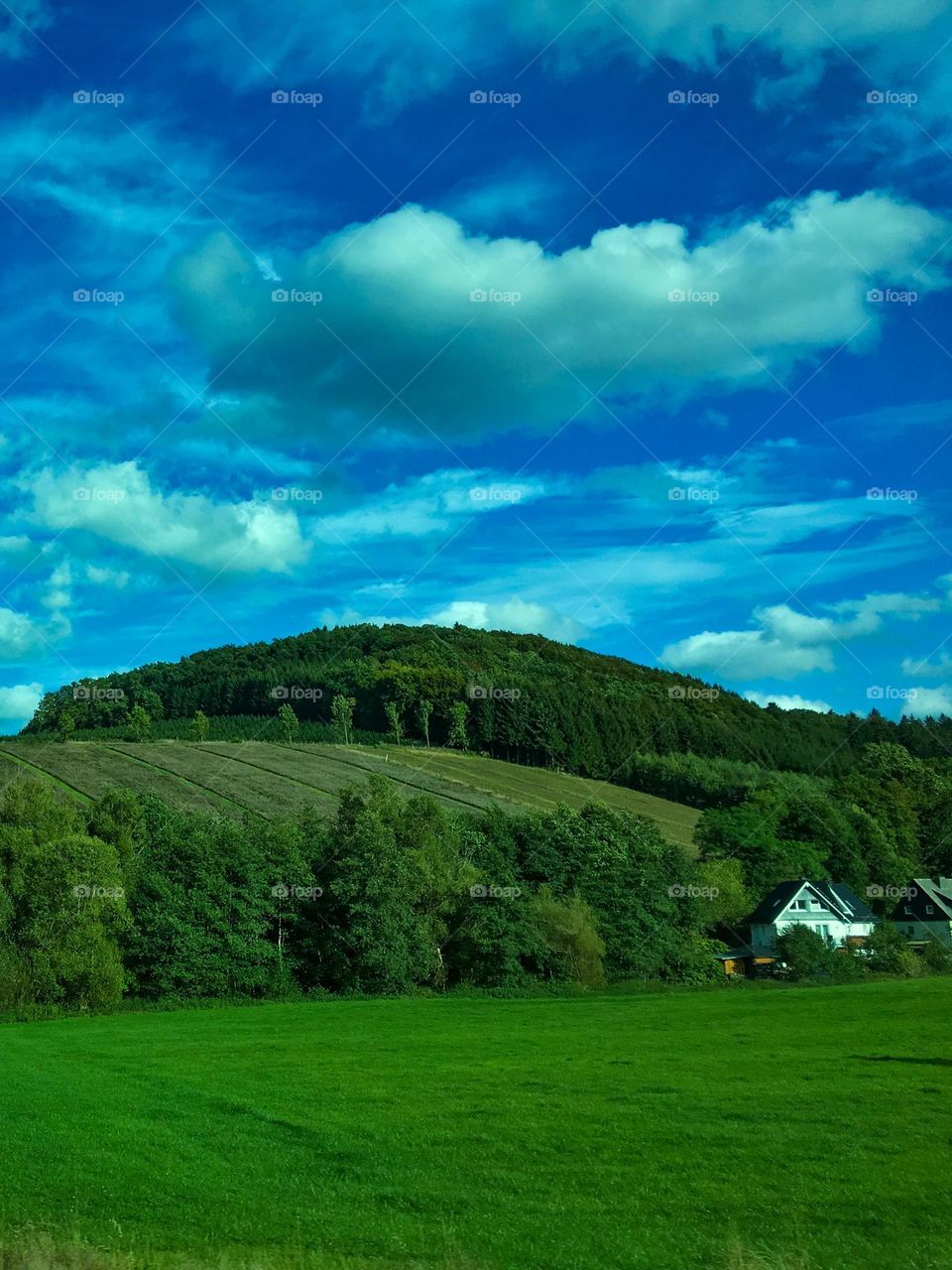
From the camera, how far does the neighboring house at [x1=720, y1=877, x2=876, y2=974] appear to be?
104 meters

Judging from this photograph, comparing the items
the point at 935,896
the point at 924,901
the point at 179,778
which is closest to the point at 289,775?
the point at 179,778

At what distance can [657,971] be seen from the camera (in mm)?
80875

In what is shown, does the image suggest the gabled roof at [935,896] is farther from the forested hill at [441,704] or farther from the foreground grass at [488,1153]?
the foreground grass at [488,1153]

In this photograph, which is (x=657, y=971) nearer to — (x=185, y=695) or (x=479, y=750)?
(x=479, y=750)

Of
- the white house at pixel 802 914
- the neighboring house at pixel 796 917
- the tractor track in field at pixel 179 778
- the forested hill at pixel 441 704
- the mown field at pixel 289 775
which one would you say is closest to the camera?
the neighboring house at pixel 796 917

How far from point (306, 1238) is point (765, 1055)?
25.3 metres

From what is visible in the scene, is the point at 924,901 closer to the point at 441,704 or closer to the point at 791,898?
the point at 791,898

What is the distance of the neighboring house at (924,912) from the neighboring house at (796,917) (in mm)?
8448

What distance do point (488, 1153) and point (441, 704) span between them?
144679 mm

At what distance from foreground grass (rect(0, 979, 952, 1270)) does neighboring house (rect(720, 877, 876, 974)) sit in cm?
6028

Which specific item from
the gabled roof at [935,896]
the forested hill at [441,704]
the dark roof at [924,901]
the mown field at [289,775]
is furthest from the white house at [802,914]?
the forested hill at [441,704]

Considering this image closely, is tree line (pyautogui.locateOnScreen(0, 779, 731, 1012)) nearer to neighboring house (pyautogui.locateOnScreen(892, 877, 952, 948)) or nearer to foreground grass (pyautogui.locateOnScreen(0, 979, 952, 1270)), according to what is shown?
foreground grass (pyautogui.locateOnScreen(0, 979, 952, 1270))

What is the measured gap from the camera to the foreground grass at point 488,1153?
16453mm

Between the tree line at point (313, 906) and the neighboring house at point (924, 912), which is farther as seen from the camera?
the neighboring house at point (924, 912)
